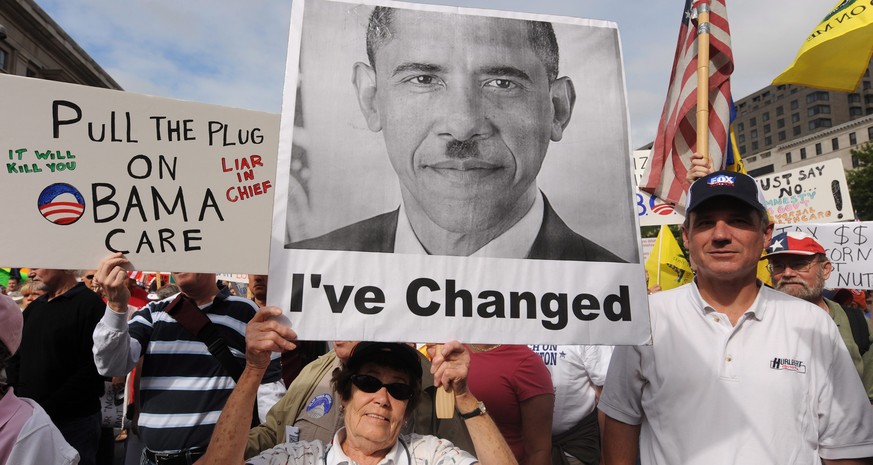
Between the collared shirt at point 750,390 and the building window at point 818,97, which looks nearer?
the collared shirt at point 750,390

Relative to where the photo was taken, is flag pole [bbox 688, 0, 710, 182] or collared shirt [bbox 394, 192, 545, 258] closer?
collared shirt [bbox 394, 192, 545, 258]

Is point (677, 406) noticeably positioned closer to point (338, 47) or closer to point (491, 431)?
point (491, 431)

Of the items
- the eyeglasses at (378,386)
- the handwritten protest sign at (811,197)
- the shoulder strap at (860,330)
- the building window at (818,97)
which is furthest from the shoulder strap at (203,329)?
the building window at (818,97)

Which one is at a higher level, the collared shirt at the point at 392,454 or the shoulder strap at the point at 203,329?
the shoulder strap at the point at 203,329

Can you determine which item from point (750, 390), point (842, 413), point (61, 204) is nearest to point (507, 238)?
point (750, 390)

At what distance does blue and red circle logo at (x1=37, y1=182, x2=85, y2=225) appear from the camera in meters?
2.15

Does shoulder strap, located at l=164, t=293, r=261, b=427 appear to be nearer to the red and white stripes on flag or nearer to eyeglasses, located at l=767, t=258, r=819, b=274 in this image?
the red and white stripes on flag

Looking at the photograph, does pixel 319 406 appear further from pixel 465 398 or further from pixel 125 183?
pixel 125 183

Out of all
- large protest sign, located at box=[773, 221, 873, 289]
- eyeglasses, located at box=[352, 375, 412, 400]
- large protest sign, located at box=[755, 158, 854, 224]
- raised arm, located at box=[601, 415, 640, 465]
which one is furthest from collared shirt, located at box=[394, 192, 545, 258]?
large protest sign, located at box=[755, 158, 854, 224]

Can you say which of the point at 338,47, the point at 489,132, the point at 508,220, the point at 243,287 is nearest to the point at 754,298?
the point at 508,220

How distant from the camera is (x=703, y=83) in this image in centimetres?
276

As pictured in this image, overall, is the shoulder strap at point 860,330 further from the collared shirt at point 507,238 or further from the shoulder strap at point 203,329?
the shoulder strap at point 203,329

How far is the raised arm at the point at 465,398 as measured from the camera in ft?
6.81

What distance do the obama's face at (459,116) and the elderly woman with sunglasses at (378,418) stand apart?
21.8 inches
